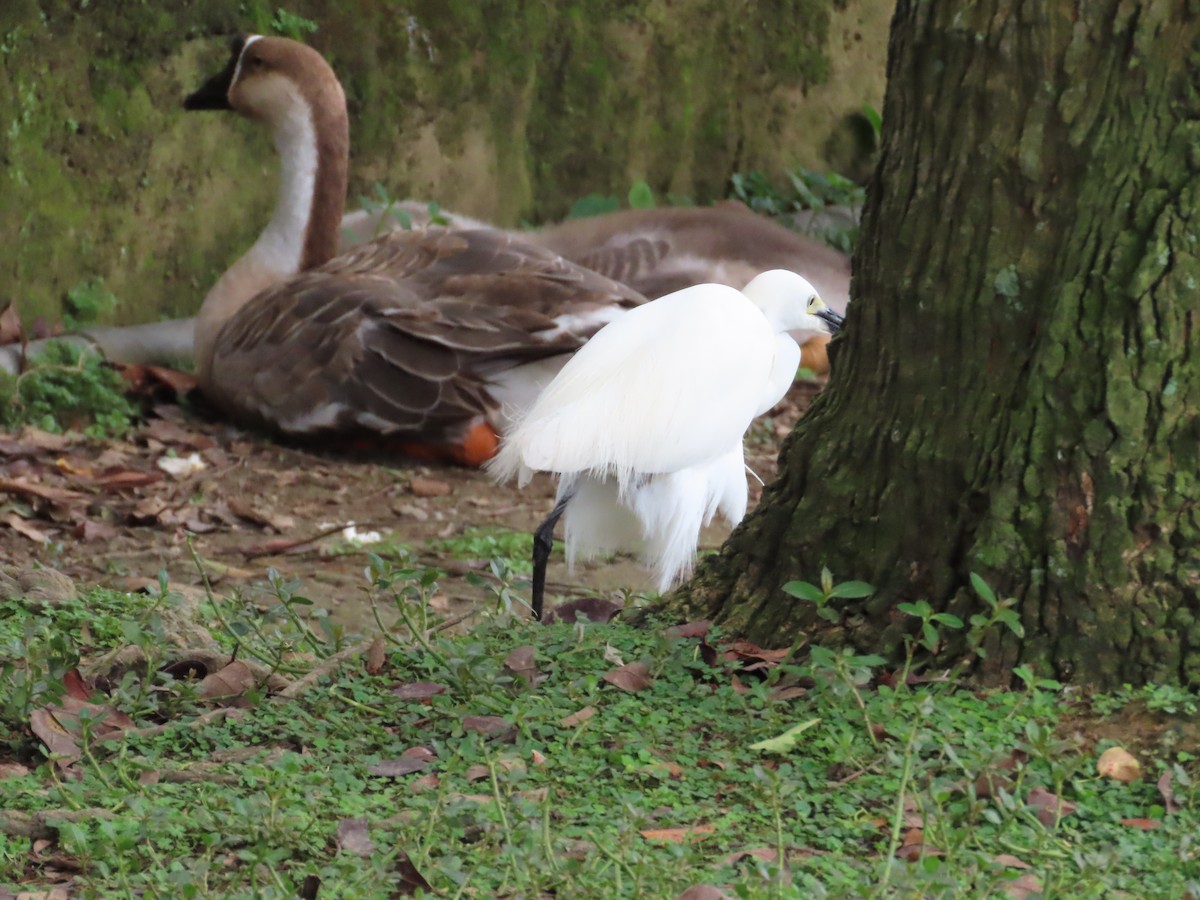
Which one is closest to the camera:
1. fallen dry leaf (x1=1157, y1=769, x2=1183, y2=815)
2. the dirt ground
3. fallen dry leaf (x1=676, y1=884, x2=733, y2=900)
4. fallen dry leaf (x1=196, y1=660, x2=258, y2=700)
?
fallen dry leaf (x1=676, y1=884, x2=733, y2=900)

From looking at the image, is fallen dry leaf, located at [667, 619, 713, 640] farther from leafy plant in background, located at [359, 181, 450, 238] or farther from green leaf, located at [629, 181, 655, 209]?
green leaf, located at [629, 181, 655, 209]

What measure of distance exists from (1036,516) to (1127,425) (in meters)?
0.21

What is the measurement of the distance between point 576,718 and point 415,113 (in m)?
5.12

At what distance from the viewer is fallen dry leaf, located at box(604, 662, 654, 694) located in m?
2.87

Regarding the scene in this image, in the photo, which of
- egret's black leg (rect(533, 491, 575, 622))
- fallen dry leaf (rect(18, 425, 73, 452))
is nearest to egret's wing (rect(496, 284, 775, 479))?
egret's black leg (rect(533, 491, 575, 622))

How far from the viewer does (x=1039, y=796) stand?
2.44 meters

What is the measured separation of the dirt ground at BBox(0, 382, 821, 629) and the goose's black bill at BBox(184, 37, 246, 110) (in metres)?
1.17

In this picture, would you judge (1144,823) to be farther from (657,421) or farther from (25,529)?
(25,529)

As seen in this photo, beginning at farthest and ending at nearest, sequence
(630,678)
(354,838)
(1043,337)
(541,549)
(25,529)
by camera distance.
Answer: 1. (25,529)
2. (541,549)
3. (630,678)
4. (1043,337)
5. (354,838)

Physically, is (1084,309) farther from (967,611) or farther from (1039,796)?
(1039,796)

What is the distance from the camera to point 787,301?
4.04 m

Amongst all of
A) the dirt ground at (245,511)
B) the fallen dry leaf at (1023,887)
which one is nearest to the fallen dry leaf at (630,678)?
the fallen dry leaf at (1023,887)

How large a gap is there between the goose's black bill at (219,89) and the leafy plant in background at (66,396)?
3.51ft

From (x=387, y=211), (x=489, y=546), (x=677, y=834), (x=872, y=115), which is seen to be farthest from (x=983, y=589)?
(x=872, y=115)
